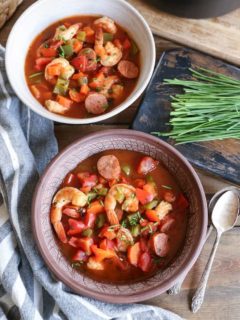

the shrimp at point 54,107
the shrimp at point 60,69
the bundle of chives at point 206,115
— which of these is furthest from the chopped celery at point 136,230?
the shrimp at point 60,69

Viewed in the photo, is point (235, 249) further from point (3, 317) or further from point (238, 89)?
point (3, 317)

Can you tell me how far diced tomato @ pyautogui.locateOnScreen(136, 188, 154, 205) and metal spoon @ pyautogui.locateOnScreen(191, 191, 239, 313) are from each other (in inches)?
10.1

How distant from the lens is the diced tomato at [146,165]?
1976mm

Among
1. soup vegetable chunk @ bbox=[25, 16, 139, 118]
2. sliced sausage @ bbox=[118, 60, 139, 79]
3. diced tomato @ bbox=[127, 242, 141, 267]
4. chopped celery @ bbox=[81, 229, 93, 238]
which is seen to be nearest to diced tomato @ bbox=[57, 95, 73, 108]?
soup vegetable chunk @ bbox=[25, 16, 139, 118]

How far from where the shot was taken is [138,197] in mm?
1932

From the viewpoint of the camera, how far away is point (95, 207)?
1.93m

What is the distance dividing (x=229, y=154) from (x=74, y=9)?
0.81 meters

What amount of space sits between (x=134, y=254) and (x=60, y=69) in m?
0.72

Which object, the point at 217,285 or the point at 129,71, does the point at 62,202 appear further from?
the point at 217,285

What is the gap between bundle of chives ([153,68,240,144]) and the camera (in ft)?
6.69

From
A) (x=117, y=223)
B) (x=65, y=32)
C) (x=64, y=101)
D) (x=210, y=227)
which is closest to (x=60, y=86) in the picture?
(x=64, y=101)

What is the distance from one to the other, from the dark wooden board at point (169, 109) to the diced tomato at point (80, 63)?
0.89 ft

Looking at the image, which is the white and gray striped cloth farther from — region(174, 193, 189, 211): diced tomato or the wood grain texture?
the wood grain texture

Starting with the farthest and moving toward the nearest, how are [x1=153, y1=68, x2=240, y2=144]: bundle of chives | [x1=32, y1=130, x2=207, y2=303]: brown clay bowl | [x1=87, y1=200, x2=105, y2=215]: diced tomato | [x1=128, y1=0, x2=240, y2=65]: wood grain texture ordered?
[x1=128, y1=0, x2=240, y2=65]: wood grain texture, [x1=153, y1=68, x2=240, y2=144]: bundle of chives, [x1=87, y1=200, x2=105, y2=215]: diced tomato, [x1=32, y1=130, x2=207, y2=303]: brown clay bowl
